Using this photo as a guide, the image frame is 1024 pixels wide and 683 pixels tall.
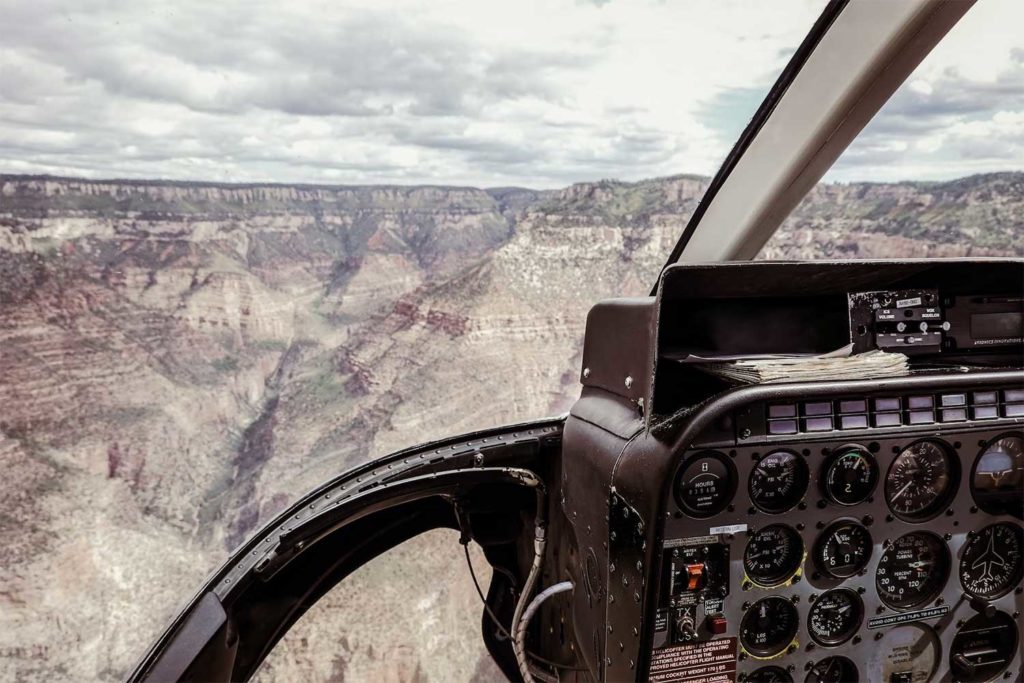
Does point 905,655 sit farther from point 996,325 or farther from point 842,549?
point 996,325

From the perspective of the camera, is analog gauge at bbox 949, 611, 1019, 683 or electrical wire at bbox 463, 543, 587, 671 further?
electrical wire at bbox 463, 543, 587, 671

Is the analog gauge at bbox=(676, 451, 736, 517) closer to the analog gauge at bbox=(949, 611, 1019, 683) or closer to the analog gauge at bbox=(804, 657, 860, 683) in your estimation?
the analog gauge at bbox=(804, 657, 860, 683)

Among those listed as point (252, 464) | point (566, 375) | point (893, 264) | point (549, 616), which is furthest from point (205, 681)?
point (893, 264)

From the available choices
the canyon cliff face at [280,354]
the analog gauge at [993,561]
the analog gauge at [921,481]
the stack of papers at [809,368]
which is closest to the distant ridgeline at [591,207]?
the canyon cliff face at [280,354]

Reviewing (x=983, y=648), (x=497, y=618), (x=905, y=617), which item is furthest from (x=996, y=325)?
(x=497, y=618)

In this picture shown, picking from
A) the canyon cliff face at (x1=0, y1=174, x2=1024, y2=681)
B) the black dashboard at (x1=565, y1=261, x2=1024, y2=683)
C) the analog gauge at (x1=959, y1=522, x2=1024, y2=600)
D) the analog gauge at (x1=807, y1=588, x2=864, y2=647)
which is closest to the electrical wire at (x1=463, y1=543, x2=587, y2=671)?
the canyon cliff face at (x1=0, y1=174, x2=1024, y2=681)

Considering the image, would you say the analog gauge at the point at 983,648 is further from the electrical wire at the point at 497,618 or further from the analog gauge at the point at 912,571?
the electrical wire at the point at 497,618
